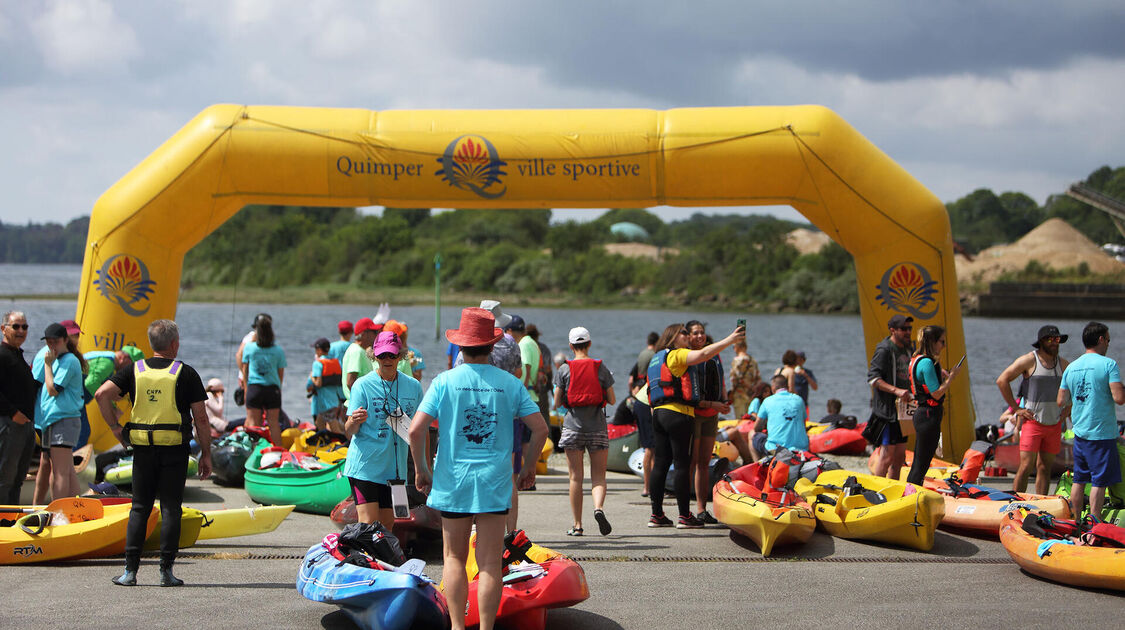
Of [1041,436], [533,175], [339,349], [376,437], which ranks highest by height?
[533,175]

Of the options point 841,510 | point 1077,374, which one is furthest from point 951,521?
point 1077,374

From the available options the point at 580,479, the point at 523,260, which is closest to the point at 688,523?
the point at 580,479

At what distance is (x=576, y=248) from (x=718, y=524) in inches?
3387

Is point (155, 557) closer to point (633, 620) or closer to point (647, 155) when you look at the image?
point (633, 620)

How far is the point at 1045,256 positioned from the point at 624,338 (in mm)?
49100

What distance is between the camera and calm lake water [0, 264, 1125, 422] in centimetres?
2647

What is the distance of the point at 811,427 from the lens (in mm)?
13234

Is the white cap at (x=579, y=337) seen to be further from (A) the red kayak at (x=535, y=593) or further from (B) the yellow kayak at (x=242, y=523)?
(A) the red kayak at (x=535, y=593)

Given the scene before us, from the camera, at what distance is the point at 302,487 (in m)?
8.67

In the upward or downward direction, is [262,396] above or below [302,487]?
above

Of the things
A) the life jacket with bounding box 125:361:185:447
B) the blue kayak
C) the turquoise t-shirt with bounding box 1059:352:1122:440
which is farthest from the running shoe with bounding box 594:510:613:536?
the turquoise t-shirt with bounding box 1059:352:1122:440

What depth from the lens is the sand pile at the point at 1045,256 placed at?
7700 cm

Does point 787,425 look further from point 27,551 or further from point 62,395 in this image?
point 27,551

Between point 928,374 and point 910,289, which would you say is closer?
point 928,374
